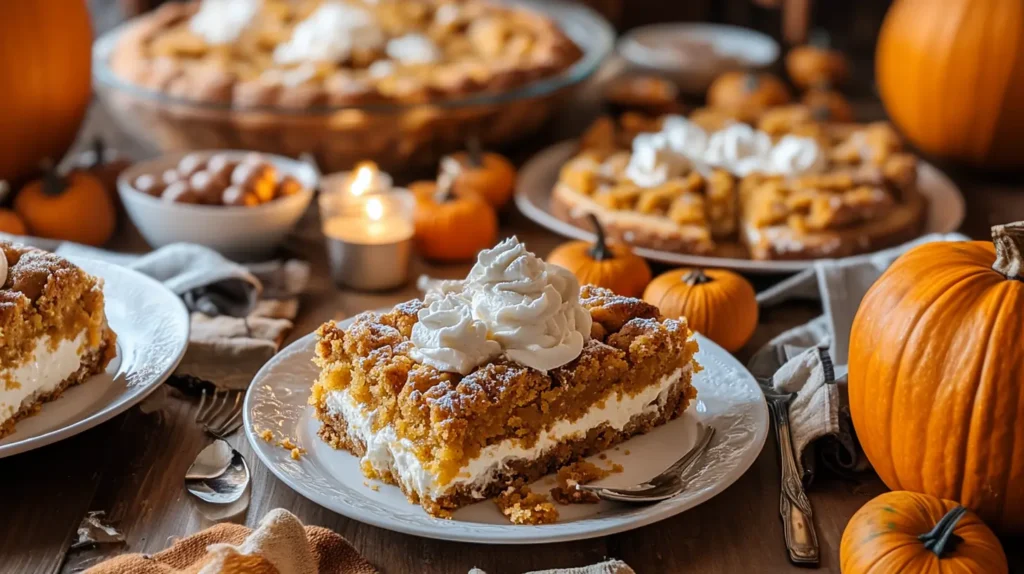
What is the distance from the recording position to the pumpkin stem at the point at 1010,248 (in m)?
1.55

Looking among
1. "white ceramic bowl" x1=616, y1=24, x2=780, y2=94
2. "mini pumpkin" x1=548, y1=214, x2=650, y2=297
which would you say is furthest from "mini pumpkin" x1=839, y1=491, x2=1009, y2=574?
A: "white ceramic bowl" x1=616, y1=24, x2=780, y2=94

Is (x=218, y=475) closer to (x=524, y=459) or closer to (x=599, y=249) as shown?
(x=524, y=459)

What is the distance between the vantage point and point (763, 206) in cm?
270

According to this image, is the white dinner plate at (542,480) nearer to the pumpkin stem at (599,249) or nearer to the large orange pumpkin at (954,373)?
the large orange pumpkin at (954,373)

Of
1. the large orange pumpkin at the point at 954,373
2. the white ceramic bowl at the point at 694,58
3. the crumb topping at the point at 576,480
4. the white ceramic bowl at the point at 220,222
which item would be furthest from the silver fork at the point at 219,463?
the white ceramic bowl at the point at 694,58

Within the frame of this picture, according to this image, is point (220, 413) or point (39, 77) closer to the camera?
point (220, 413)

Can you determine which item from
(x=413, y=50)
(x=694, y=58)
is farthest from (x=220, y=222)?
(x=694, y=58)

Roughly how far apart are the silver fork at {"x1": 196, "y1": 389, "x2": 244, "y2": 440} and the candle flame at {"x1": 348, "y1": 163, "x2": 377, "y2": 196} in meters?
0.75

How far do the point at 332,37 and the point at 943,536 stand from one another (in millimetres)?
2561

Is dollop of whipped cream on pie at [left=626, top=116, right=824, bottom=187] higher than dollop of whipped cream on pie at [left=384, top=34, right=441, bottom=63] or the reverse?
the reverse

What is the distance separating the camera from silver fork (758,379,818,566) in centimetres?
164

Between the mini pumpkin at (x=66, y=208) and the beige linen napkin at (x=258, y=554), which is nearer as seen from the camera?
the beige linen napkin at (x=258, y=554)

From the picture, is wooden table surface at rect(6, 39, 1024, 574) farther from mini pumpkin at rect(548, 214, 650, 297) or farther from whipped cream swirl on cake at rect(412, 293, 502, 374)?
mini pumpkin at rect(548, 214, 650, 297)

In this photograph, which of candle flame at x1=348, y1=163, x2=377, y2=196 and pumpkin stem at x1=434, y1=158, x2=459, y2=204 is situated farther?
pumpkin stem at x1=434, y1=158, x2=459, y2=204
